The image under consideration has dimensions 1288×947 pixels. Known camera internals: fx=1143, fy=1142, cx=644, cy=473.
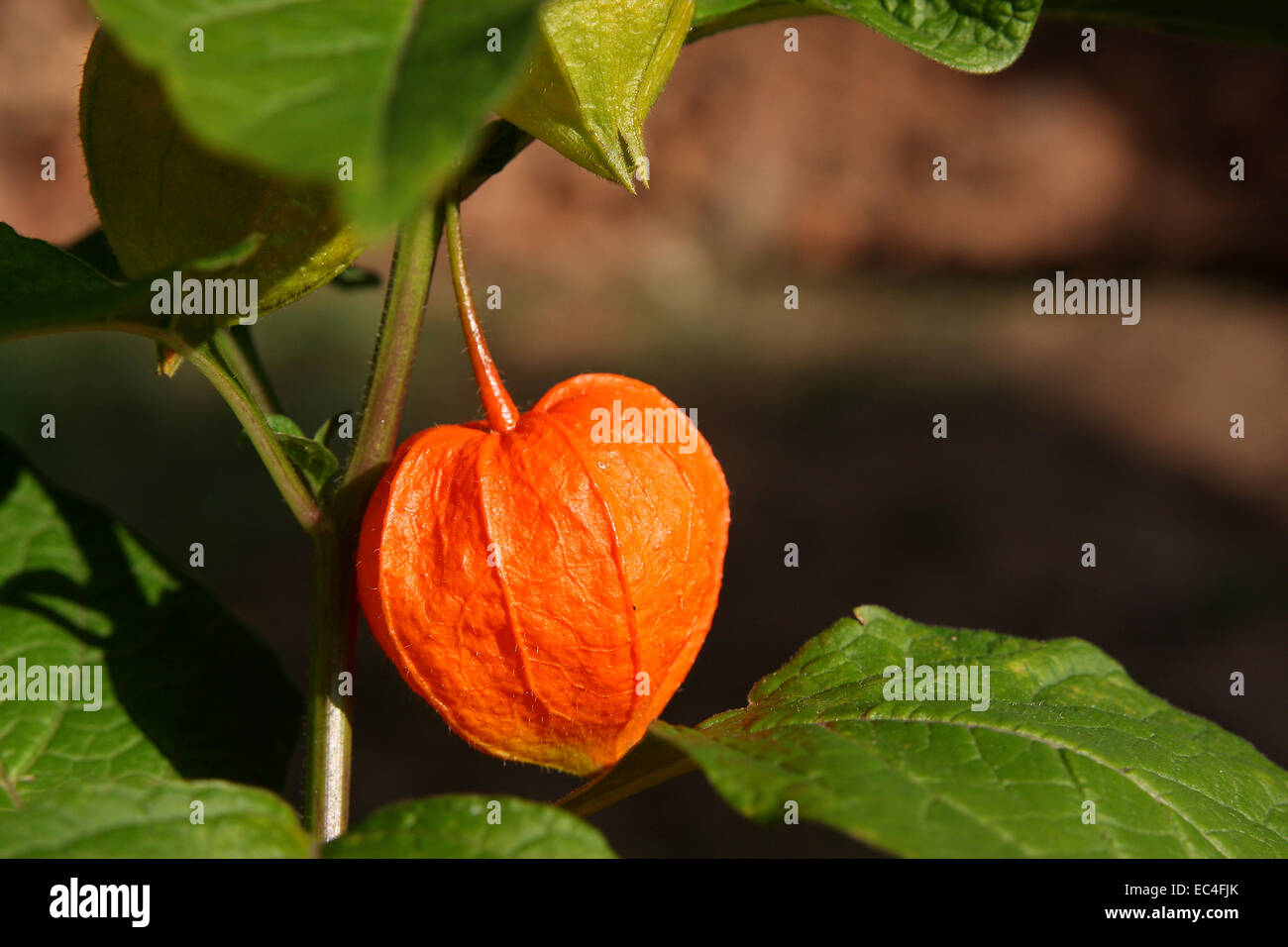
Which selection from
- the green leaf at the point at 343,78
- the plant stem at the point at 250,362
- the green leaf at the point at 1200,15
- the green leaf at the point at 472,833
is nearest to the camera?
the green leaf at the point at 343,78

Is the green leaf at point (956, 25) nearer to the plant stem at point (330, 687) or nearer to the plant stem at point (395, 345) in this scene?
the plant stem at point (395, 345)

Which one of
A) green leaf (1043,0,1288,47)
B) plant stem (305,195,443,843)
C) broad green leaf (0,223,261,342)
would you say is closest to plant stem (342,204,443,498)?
plant stem (305,195,443,843)

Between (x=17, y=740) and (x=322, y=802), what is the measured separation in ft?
0.96

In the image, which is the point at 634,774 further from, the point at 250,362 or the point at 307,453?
the point at 250,362

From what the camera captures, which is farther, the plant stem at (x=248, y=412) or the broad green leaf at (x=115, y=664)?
the broad green leaf at (x=115, y=664)

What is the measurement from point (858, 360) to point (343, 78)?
402 cm

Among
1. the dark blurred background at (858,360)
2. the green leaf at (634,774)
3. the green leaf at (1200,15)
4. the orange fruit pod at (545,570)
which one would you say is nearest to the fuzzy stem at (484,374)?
the orange fruit pod at (545,570)

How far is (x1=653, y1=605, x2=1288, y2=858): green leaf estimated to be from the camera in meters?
0.56

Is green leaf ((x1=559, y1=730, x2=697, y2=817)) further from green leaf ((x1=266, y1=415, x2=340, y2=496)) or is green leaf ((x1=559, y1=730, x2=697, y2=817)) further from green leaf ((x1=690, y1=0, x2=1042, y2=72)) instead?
green leaf ((x1=690, y1=0, x2=1042, y2=72))

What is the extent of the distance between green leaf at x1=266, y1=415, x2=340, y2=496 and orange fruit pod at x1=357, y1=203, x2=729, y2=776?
5 cm

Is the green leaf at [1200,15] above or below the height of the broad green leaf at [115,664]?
above

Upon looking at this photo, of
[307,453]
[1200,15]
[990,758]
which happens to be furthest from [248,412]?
[1200,15]

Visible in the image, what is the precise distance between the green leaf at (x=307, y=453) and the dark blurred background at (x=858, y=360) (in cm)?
129

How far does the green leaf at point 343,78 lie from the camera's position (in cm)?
35
